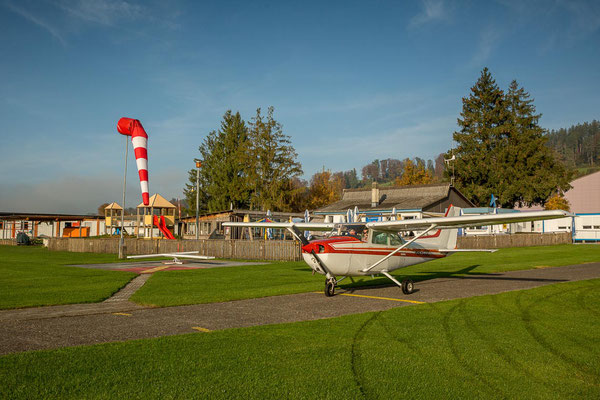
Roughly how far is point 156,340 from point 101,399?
2473 mm

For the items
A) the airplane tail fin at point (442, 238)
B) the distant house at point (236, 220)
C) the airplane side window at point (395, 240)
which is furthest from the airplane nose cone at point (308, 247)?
the distant house at point (236, 220)

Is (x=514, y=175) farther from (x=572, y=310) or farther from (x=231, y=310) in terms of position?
(x=231, y=310)

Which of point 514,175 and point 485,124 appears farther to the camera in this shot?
point 485,124

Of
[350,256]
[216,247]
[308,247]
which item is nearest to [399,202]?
[216,247]

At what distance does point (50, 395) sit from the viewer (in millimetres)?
4605

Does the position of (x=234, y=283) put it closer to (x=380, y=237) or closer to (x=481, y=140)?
(x=380, y=237)

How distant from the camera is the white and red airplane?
1166cm

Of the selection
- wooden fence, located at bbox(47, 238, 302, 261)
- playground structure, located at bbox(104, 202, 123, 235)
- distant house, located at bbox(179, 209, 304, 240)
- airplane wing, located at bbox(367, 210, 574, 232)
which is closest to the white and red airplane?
airplane wing, located at bbox(367, 210, 574, 232)

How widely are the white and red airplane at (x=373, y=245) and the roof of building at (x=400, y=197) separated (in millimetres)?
27395

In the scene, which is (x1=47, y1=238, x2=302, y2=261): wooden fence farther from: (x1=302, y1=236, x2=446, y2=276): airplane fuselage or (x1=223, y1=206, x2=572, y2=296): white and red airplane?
(x1=302, y1=236, x2=446, y2=276): airplane fuselage

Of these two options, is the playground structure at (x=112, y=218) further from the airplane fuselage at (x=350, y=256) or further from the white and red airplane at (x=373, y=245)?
the airplane fuselage at (x=350, y=256)

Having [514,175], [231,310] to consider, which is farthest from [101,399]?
[514,175]

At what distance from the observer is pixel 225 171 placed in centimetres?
5925

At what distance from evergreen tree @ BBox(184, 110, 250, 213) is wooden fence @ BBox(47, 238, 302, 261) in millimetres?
23624
